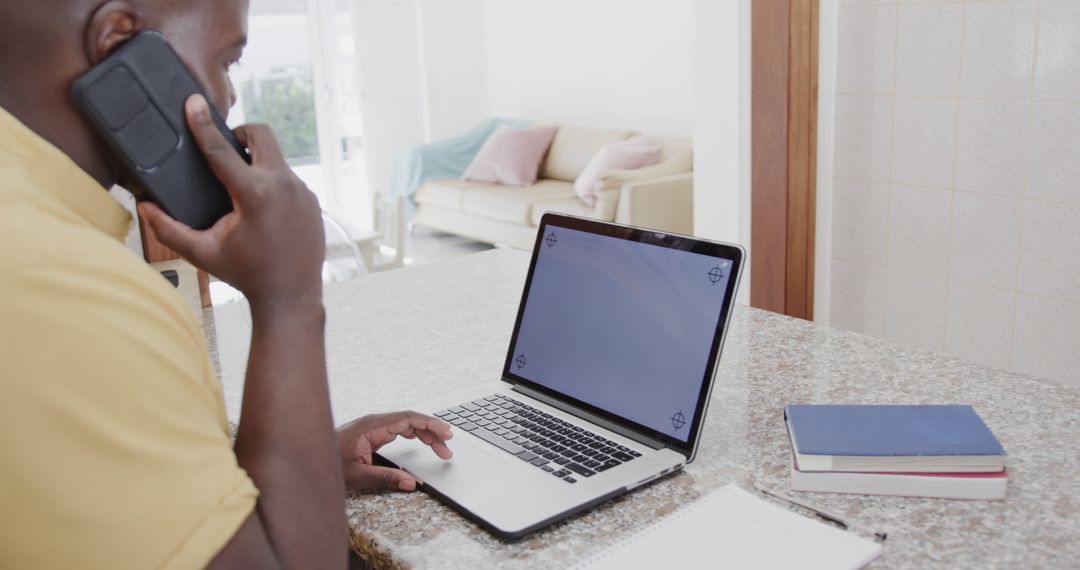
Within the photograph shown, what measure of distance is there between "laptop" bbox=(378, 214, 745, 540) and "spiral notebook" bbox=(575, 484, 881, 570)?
0.27 feet

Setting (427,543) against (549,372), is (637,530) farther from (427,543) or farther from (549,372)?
(549,372)

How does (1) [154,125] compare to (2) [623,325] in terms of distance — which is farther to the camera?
(2) [623,325]

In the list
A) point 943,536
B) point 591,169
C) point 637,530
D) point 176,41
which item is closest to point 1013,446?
point 943,536

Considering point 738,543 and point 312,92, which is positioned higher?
point 312,92

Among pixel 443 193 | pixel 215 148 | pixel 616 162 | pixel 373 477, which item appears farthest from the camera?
pixel 443 193

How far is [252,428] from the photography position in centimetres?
77

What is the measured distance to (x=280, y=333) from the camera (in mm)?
789

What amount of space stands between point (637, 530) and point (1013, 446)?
0.46 m

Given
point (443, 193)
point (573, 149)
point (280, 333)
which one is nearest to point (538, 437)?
point (280, 333)

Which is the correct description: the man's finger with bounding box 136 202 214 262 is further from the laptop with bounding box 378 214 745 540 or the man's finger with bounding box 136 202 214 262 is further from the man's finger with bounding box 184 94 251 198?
the laptop with bounding box 378 214 745 540

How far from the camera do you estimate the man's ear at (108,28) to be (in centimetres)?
71

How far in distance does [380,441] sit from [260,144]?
0.42 metres

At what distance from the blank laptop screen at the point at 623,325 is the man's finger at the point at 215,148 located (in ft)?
1.73

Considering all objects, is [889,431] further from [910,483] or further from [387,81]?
[387,81]
